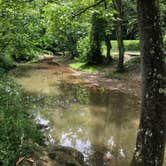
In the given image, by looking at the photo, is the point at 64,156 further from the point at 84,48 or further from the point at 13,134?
the point at 84,48

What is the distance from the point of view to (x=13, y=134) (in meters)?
6.91

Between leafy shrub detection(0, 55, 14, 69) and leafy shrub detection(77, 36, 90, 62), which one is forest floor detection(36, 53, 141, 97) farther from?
leafy shrub detection(0, 55, 14, 69)

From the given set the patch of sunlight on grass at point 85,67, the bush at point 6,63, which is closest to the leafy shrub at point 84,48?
the patch of sunlight on grass at point 85,67

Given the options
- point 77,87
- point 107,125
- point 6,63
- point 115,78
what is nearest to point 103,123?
point 107,125

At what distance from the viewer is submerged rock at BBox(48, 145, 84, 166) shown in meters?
6.90

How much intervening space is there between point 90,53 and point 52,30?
19380 mm

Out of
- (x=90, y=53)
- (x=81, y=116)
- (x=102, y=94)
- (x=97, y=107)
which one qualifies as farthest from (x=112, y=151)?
(x=90, y=53)

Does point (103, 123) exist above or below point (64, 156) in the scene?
below

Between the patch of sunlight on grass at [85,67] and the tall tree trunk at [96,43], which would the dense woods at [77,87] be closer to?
the patch of sunlight on grass at [85,67]

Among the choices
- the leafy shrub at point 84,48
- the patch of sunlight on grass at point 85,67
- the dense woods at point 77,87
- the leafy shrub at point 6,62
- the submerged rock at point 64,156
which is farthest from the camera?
the leafy shrub at point 6,62

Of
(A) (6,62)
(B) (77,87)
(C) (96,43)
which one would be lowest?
(B) (77,87)

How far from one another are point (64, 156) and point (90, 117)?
5.91 m

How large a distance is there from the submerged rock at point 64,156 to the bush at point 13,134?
411 mm

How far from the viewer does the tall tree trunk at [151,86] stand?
205 inches
